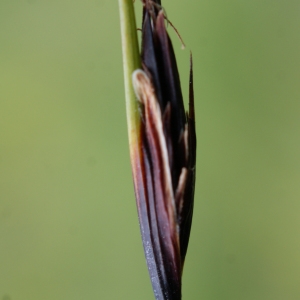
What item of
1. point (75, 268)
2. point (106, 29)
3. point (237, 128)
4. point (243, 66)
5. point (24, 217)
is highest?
point (106, 29)

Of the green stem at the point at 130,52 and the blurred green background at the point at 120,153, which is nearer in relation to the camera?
the green stem at the point at 130,52

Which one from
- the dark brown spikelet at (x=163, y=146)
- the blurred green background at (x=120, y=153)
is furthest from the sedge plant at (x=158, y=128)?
the blurred green background at (x=120, y=153)

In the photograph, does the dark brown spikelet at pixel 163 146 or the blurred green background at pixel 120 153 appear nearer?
the dark brown spikelet at pixel 163 146


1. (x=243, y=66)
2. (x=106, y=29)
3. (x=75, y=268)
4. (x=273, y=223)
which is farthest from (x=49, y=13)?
(x=273, y=223)

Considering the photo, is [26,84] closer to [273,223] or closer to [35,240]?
[35,240]

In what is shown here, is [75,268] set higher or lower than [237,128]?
lower

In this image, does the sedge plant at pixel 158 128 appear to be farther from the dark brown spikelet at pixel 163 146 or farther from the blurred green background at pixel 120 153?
the blurred green background at pixel 120 153
